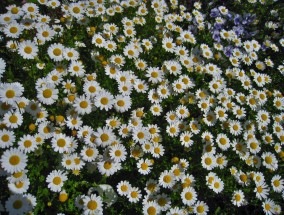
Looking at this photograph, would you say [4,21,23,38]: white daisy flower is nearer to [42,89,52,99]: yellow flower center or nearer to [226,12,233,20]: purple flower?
[42,89,52,99]: yellow flower center

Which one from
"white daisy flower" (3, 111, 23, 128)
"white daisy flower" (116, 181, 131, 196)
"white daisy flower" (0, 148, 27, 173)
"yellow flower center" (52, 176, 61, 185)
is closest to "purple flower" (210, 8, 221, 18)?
"white daisy flower" (116, 181, 131, 196)

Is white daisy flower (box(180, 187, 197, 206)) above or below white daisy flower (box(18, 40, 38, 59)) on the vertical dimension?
below

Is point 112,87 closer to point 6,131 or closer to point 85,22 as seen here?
point 85,22

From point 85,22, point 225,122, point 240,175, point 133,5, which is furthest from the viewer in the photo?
point 133,5

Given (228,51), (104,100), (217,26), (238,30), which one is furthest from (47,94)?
(238,30)

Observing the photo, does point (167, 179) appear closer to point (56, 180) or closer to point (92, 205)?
point (92, 205)

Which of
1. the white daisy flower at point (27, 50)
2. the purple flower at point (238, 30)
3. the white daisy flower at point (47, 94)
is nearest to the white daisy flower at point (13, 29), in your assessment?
the white daisy flower at point (27, 50)

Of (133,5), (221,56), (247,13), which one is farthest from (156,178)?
(247,13)

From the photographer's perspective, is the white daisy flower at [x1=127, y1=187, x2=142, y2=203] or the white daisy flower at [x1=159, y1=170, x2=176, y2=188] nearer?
the white daisy flower at [x1=127, y1=187, x2=142, y2=203]
